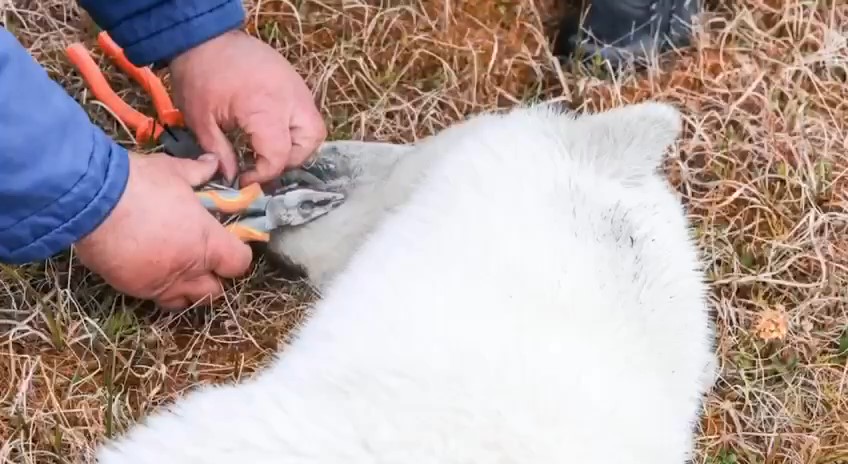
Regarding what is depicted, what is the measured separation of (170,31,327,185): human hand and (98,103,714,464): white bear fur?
0.77 ft

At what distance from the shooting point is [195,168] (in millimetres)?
1392

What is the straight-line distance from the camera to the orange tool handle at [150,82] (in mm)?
1618

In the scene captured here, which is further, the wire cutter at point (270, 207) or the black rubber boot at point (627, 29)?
the black rubber boot at point (627, 29)

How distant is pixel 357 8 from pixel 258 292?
640 mm

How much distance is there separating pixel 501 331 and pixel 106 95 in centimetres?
98

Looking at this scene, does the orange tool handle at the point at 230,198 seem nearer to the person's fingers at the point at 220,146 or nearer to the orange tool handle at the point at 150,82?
the person's fingers at the point at 220,146

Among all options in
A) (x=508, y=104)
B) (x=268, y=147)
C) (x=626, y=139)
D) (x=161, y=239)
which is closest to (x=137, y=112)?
(x=268, y=147)

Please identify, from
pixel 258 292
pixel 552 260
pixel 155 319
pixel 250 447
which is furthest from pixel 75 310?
pixel 552 260

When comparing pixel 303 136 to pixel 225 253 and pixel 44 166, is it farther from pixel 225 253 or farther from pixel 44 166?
pixel 44 166

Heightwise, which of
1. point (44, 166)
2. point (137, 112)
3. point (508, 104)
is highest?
point (44, 166)

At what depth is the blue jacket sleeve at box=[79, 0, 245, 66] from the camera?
143 cm

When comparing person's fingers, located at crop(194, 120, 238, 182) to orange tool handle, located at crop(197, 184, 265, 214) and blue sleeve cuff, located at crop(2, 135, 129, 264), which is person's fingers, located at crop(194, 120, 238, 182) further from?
blue sleeve cuff, located at crop(2, 135, 129, 264)

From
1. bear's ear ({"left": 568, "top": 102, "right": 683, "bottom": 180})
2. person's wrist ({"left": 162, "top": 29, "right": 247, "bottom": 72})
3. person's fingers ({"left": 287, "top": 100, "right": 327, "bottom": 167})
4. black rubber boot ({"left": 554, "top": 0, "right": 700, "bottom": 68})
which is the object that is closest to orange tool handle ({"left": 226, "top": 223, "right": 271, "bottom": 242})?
person's fingers ({"left": 287, "top": 100, "right": 327, "bottom": 167})

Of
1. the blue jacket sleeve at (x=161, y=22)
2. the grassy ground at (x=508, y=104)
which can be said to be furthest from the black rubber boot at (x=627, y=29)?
the blue jacket sleeve at (x=161, y=22)
